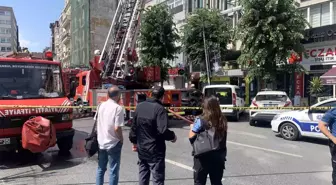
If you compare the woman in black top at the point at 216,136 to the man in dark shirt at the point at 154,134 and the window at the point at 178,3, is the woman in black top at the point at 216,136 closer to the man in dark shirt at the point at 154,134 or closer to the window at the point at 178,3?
the man in dark shirt at the point at 154,134

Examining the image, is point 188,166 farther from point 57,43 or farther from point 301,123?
point 57,43

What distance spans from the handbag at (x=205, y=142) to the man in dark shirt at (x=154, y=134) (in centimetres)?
45

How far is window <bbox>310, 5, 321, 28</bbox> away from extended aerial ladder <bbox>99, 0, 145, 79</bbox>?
36.4ft

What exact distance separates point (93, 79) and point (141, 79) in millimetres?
2372

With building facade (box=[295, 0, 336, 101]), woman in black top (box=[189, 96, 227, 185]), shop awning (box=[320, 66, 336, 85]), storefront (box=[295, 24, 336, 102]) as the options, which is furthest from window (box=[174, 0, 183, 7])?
woman in black top (box=[189, 96, 227, 185])

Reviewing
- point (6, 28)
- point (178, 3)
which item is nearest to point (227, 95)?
point (178, 3)

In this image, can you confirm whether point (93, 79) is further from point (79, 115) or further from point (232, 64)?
point (232, 64)

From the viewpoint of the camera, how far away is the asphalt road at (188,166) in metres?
5.68

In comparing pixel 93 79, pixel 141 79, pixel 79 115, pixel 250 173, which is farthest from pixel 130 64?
pixel 250 173

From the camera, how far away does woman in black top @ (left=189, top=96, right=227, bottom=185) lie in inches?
147

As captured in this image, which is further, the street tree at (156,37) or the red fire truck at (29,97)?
the street tree at (156,37)

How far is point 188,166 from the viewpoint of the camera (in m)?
6.61

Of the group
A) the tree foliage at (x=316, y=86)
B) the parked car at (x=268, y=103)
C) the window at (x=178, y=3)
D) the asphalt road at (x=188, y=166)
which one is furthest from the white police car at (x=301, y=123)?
the window at (x=178, y=3)

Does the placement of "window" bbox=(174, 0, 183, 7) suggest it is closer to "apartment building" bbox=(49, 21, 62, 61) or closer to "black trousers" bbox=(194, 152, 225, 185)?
"black trousers" bbox=(194, 152, 225, 185)
